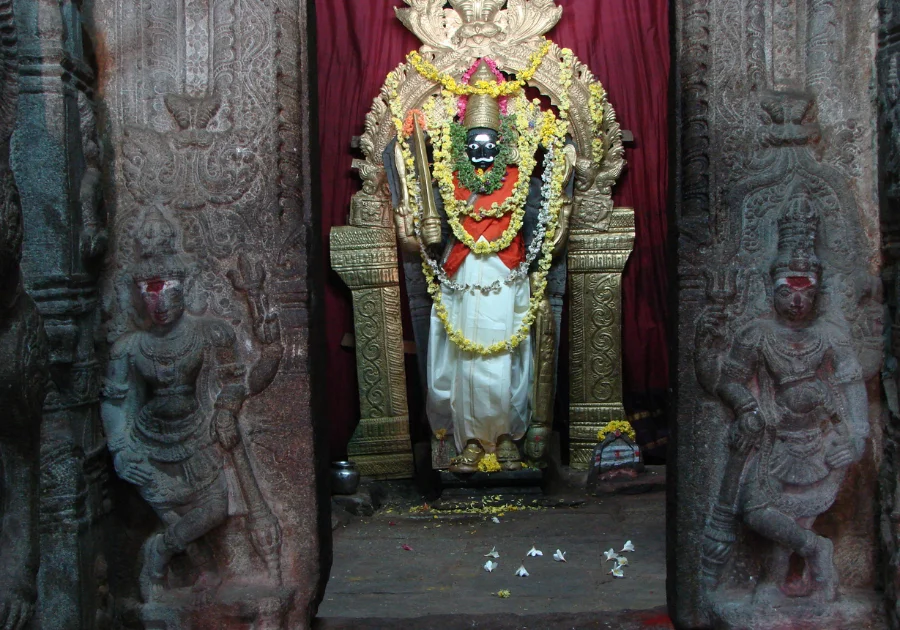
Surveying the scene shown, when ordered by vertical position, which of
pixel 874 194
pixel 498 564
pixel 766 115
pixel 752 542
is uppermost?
pixel 766 115

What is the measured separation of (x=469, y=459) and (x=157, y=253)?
318cm

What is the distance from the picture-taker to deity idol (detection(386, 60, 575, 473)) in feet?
21.7

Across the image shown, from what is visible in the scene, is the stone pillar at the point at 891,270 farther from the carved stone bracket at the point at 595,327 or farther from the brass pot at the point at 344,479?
the brass pot at the point at 344,479

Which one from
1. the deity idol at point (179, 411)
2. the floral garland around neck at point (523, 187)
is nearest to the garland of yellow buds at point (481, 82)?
the floral garland around neck at point (523, 187)

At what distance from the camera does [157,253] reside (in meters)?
4.14

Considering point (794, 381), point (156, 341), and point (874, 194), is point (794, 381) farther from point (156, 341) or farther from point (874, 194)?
point (156, 341)

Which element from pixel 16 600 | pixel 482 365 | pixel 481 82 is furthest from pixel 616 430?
pixel 16 600

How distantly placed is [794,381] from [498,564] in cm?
203

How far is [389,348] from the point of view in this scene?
6.99 metres

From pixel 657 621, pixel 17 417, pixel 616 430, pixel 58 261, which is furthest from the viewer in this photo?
pixel 616 430

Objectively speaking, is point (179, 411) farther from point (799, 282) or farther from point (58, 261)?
point (799, 282)

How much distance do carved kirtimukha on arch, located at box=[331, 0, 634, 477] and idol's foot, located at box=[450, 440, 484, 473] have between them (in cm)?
2

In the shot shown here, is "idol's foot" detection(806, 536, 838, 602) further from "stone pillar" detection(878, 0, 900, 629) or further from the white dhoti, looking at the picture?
the white dhoti

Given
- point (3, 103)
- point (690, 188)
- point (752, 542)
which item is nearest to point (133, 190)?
point (3, 103)
